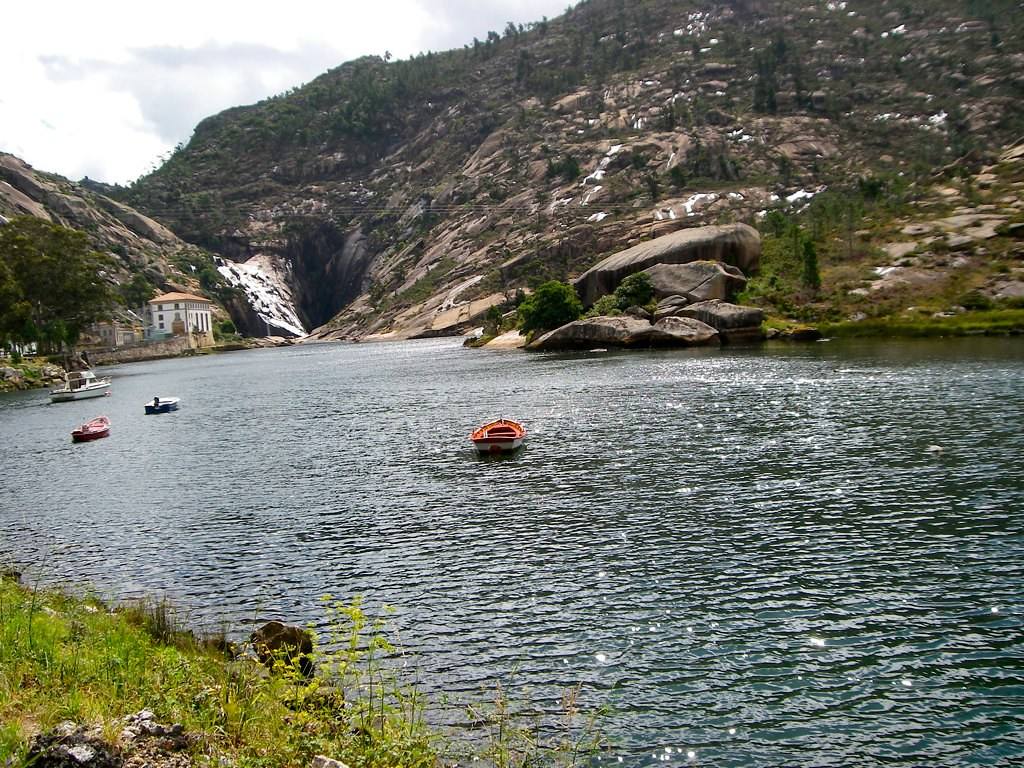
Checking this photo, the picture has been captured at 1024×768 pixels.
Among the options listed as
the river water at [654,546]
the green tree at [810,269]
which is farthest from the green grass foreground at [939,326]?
the river water at [654,546]

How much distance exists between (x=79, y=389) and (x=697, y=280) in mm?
96039

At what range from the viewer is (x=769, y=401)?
58938mm

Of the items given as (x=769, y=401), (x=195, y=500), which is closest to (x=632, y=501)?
(x=195, y=500)

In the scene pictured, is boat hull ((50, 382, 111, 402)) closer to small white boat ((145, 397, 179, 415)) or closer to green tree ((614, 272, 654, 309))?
small white boat ((145, 397, 179, 415))

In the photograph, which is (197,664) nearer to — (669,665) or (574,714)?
(574,714)

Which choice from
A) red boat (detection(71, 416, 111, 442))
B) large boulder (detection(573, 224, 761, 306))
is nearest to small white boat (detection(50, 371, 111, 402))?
red boat (detection(71, 416, 111, 442))

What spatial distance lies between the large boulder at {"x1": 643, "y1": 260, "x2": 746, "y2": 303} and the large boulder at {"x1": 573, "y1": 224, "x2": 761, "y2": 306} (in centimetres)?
425

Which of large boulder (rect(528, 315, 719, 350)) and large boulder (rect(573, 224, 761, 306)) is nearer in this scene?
large boulder (rect(528, 315, 719, 350))

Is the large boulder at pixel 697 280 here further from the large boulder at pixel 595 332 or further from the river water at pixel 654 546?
the river water at pixel 654 546

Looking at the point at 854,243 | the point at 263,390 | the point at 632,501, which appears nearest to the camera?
the point at 632,501

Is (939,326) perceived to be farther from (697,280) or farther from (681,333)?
(697,280)

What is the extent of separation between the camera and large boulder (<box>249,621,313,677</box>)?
18469 millimetres

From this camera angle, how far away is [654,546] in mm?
27781

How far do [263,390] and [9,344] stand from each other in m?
77.2
